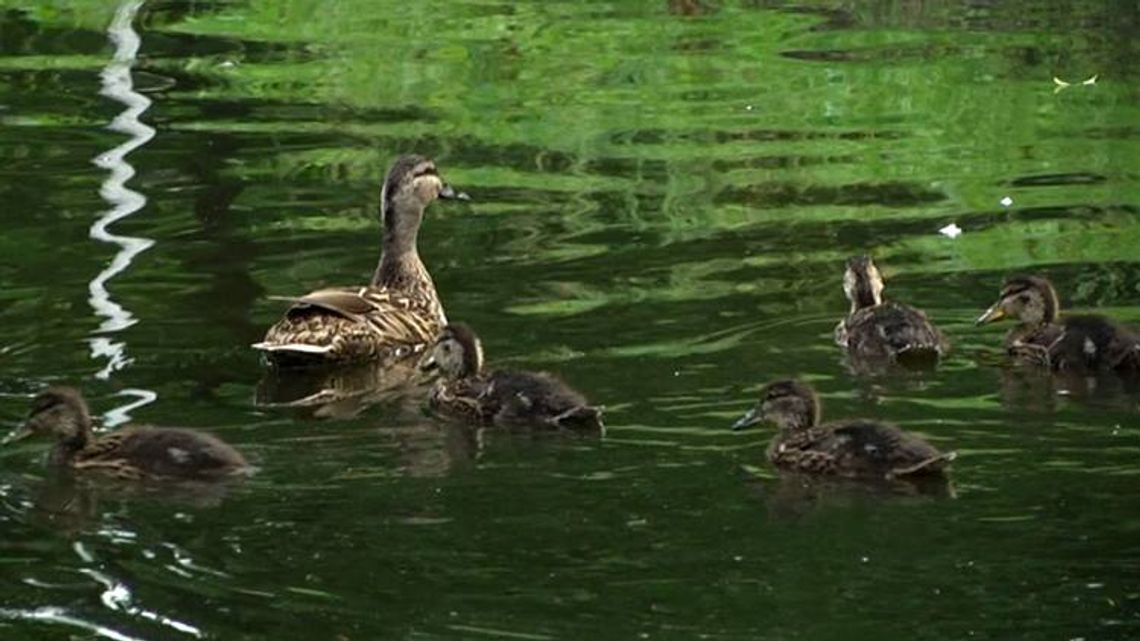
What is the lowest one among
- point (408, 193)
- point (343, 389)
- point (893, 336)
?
point (343, 389)

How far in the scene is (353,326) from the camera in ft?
41.4

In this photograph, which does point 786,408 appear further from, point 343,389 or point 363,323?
point 363,323

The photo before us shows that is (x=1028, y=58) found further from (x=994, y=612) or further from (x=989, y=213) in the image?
(x=994, y=612)

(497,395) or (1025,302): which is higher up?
(1025,302)

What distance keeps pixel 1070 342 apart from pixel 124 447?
11.5 feet

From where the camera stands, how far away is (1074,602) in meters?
8.67

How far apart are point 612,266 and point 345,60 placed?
6374 millimetres

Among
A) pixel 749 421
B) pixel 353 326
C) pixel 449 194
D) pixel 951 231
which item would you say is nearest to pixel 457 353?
pixel 353 326

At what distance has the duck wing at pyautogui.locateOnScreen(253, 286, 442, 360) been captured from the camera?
1233 centimetres

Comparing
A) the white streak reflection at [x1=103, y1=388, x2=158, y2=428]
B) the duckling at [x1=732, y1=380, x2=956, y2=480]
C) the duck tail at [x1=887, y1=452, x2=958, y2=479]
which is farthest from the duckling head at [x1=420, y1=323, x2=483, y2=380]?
the duck tail at [x1=887, y1=452, x2=958, y2=479]

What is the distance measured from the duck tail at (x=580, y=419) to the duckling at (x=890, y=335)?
1378mm

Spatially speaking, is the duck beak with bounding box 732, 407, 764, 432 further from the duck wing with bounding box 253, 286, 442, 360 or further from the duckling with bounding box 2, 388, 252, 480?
the duck wing with bounding box 253, 286, 442, 360

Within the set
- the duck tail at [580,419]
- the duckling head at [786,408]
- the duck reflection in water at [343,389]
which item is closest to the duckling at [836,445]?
the duckling head at [786,408]

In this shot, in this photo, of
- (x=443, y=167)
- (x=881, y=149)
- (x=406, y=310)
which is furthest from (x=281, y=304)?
(x=881, y=149)
